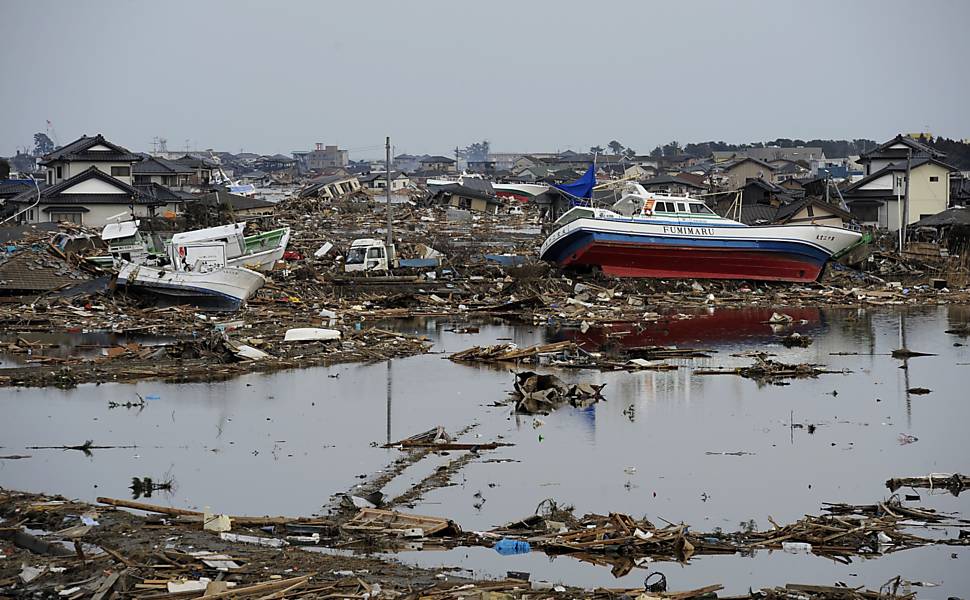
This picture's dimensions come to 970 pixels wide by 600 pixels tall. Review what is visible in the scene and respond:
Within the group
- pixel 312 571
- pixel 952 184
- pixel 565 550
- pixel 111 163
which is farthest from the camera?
pixel 952 184

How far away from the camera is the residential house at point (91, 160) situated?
1826 inches

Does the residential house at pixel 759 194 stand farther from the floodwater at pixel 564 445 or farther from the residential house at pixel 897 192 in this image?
the floodwater at pixel 564 445

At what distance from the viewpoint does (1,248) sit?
99.9 feet

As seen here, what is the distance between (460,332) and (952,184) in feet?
113

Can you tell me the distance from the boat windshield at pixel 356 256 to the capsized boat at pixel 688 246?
545 cm

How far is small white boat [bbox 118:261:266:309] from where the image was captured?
2670 cm

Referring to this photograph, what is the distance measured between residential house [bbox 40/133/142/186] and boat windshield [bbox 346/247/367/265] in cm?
1745

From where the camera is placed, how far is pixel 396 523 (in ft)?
34.2

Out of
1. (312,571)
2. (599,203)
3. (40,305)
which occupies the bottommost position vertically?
(312,571)

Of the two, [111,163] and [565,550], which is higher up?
[111,163]

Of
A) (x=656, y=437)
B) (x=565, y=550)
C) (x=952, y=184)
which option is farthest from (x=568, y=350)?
(x=952, y=184)

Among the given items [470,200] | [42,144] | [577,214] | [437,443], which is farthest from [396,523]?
[42,144]

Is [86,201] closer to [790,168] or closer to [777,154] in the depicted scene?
[790,168]

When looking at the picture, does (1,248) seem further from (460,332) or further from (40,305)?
(460,332)
